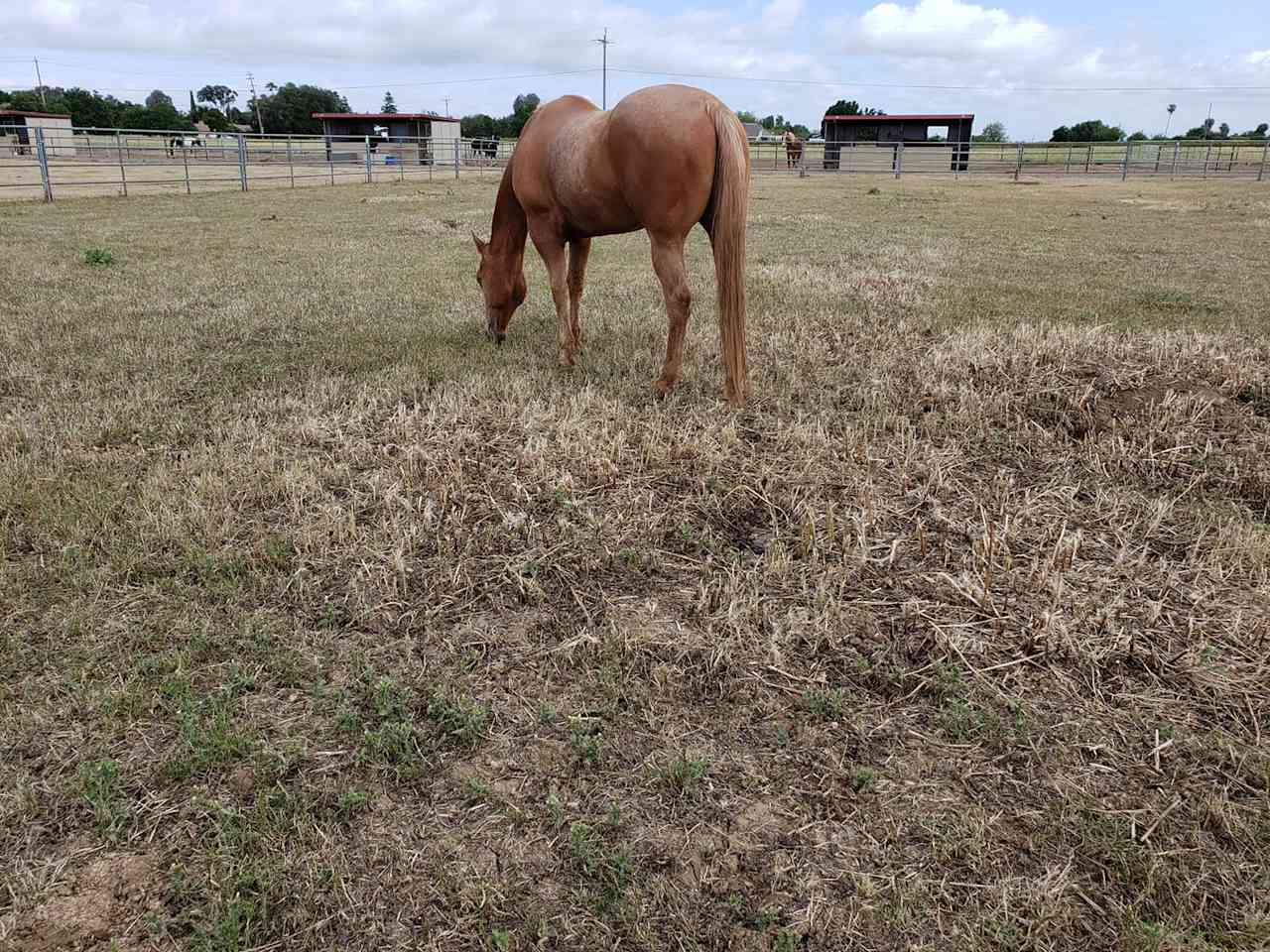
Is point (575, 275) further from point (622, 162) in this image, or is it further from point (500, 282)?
point (622, 162)

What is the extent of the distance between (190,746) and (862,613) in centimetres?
216

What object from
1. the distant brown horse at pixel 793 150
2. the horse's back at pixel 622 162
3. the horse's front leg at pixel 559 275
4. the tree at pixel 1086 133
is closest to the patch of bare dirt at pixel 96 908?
the horse's back at pixel 622 162

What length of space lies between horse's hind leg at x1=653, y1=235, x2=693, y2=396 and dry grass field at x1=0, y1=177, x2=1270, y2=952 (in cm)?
17

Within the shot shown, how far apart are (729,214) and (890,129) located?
41.0 meters

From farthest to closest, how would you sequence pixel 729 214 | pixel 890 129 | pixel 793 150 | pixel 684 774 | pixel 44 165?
pixel 890 129, pixel 793 150, pixel 44 165, pixel 729 214, pixel 684 774

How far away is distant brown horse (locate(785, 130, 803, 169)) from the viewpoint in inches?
1303

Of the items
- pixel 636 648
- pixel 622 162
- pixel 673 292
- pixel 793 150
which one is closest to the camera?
pixel 636 648

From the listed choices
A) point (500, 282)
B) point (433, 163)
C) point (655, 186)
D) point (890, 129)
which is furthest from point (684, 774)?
point (890, 129)

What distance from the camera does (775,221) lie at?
14.8m

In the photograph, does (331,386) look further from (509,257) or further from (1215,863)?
(1215,863)

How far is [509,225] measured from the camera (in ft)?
19.1

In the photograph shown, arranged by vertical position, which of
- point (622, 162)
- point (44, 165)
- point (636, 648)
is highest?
point (44, 165)

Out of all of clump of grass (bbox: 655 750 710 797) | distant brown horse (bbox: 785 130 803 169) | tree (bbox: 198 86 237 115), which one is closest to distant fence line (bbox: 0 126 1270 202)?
distant brown horse (bbox: 785 130 803 169)

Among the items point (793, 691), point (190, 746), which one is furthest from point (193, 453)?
point (793, 691)
